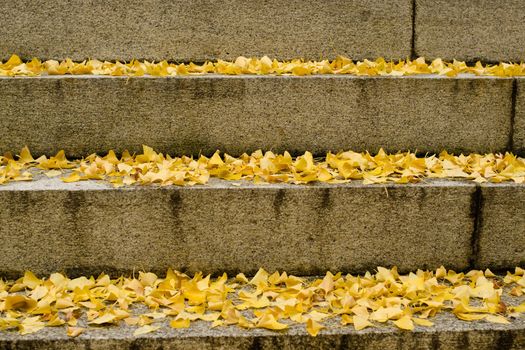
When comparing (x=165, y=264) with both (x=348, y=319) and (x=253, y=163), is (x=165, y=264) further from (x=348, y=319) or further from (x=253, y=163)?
(x=348, y=319)

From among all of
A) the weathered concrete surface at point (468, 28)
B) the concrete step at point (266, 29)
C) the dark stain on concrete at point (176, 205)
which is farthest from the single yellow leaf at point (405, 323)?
the weathered concrete surface at point (468, 28)

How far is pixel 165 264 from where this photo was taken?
98.0 inches

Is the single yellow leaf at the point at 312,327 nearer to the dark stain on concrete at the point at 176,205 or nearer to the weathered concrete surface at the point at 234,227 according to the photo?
the weathered concrete surface at the point at 234,227

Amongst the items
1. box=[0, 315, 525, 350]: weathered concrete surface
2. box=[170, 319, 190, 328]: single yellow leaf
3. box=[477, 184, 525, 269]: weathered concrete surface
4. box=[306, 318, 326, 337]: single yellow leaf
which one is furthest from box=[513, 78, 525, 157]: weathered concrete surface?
box=[170, 319, 190, 328]: single yellow leaf

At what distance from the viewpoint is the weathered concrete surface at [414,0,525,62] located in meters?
3.58

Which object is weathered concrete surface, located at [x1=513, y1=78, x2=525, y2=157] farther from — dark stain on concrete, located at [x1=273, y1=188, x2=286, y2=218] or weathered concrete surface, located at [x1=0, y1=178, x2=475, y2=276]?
dark stain on concrete, located at [x1=273, y1=188, x2=286, y2=218]

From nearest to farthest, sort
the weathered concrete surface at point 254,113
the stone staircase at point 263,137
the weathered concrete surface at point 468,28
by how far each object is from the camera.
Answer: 1. the stone staircase at point 263,137
2. the weathered concrete surface at point 254,113
3. the weathered concrete surface at point 468,28

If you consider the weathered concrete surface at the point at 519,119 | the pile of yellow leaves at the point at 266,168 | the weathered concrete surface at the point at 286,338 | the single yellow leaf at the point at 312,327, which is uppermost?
the weathered concrete surface at the point at 519,119

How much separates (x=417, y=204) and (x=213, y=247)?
0.94 metres

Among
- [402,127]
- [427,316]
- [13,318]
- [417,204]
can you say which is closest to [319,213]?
[417,204]

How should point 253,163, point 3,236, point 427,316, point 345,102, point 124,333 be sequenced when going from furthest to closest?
point 345,102 → point 253,163 → point 3,236 → point 427,316 → point 124,333

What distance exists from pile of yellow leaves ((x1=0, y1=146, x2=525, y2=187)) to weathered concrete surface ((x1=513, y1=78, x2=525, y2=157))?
0.17 m

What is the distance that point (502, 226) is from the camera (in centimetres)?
252

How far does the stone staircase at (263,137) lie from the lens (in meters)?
2.40
